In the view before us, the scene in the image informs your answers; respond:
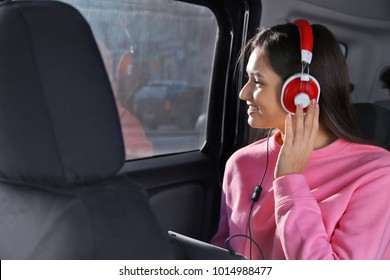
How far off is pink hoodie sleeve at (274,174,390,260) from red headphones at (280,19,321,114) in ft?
0.53

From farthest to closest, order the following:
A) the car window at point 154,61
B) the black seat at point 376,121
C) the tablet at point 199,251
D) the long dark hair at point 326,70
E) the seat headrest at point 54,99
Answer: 1. the black seat at point 376,121
2. the car window at point 154,61
3. the long dark hair at point 326,70
4. the tablet at point 199,251
5. the seat headrest at point 54,99

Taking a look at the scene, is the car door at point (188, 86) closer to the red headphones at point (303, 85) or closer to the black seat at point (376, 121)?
the black seat at point (376, 121)

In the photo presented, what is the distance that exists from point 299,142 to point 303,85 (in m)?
0.13

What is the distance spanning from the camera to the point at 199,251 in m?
1.18

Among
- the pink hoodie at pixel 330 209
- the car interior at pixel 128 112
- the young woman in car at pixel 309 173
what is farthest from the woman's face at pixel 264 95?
the car interior at pixel 128 112

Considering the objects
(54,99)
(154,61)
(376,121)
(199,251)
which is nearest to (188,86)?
(154,61)

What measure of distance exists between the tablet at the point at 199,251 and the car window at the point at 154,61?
0.58 m

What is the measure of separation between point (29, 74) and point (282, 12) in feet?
4.46

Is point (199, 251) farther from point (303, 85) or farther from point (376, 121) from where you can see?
point (376, 121)

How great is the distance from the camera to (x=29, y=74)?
933 millimetres

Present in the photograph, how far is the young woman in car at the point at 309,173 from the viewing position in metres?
1.34
